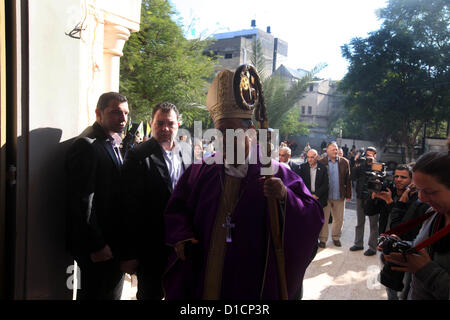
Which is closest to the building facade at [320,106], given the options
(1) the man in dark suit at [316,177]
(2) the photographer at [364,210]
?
(2) the photographer at [364,210]

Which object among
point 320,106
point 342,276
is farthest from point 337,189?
point 320,106

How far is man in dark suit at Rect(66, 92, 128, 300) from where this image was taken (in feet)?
8.13

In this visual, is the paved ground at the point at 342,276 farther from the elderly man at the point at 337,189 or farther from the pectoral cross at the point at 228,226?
the pectoral cross at the point at 228,226

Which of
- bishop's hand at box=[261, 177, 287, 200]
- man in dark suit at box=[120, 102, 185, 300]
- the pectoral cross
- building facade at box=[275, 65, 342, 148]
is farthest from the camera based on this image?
building facade at box=[275, 65, 342, 148]

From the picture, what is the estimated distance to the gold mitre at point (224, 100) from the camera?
2.24 m

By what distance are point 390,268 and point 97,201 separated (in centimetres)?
197

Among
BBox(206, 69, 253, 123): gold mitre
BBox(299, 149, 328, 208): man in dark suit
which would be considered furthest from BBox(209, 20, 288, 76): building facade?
BBox(206, 69, 253, 123): gold mitre

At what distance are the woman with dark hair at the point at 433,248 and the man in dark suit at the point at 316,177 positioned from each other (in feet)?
14.3

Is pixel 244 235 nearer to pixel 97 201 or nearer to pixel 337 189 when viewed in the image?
pixel 97 201

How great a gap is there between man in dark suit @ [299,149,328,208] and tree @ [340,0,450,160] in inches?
583

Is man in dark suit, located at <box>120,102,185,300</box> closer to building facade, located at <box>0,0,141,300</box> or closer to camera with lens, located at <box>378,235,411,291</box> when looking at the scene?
building facade, located at <box>0,0,141,300</box>

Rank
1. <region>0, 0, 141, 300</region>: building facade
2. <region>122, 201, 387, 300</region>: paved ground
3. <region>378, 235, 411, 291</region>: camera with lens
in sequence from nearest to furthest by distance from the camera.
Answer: <region>378, 235, 411, 291</region>: camera with lens, <region>0, 0, 141, 300</region>: building facade, <region>122, 201, 387, 300</region>: paved ground
